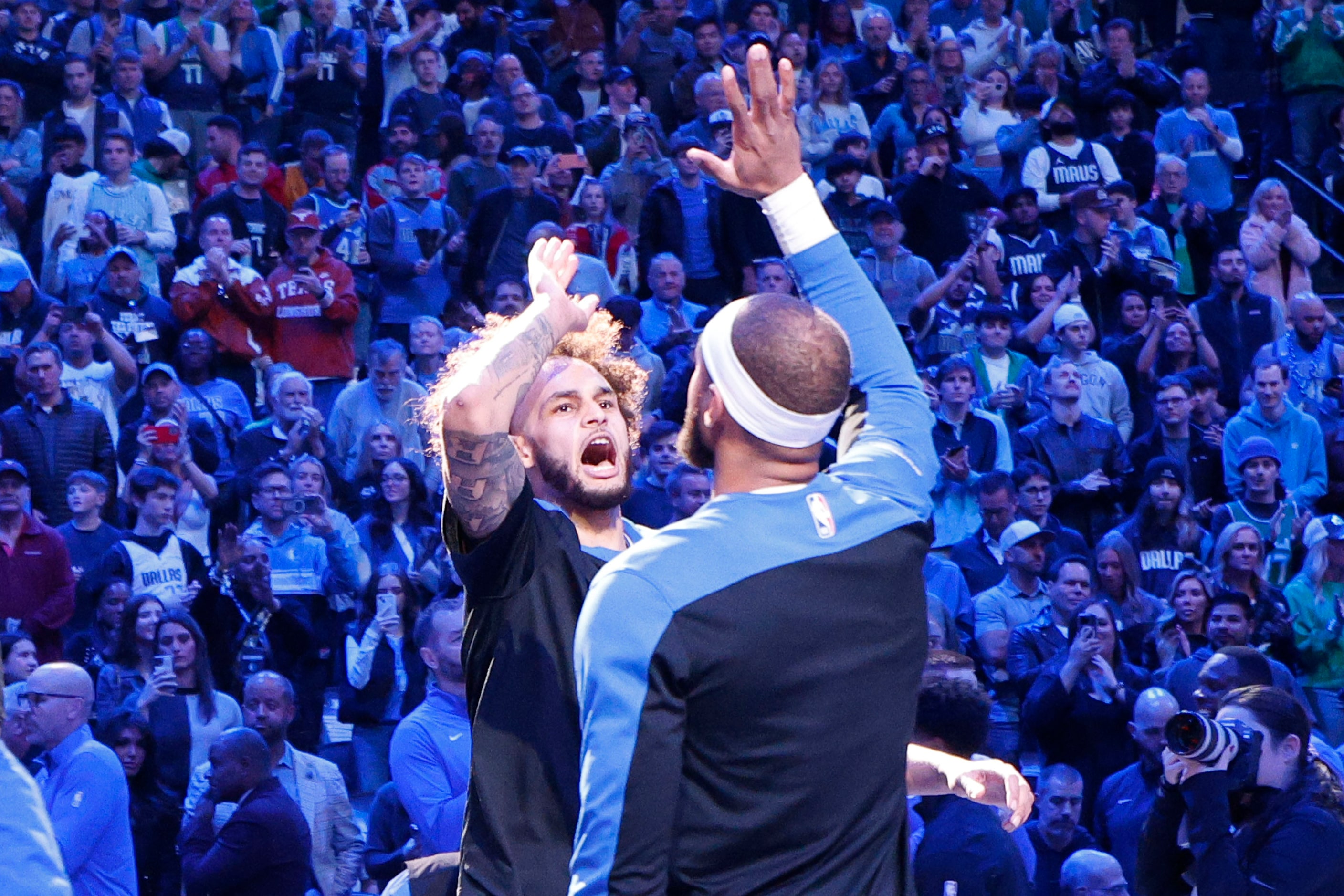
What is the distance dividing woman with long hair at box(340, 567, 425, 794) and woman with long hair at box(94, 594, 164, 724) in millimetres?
860

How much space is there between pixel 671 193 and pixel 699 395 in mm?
9470

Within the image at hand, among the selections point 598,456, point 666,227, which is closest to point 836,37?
point 666,227

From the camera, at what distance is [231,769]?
6.53 meters

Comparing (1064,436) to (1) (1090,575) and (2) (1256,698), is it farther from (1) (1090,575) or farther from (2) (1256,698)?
(2) (1256,698)

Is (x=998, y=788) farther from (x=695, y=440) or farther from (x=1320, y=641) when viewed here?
(x=1320, y=641)

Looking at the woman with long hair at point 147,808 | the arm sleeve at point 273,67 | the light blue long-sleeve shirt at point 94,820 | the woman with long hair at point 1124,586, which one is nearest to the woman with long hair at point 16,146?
the arm sleeve at point 273,67

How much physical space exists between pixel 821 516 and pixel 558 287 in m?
0.69

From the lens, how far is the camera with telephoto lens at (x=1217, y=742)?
418 centimetres

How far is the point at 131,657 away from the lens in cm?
820

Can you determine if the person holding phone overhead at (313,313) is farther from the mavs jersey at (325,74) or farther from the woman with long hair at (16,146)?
the mavs jersey at (325,74)

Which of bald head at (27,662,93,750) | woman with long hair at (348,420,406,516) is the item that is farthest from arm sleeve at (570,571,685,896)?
woman with long hair at (348,420,406,516)

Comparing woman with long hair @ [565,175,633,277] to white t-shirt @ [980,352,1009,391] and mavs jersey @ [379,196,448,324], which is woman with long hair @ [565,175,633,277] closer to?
mavs jersey @ [379,196,448,324]

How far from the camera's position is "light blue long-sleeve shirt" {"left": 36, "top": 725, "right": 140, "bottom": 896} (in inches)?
241

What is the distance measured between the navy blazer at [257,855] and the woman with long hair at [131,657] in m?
1.67
